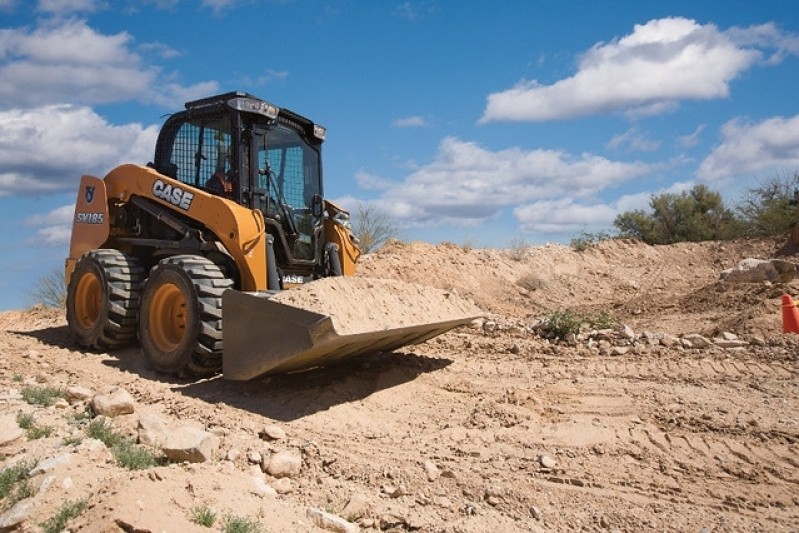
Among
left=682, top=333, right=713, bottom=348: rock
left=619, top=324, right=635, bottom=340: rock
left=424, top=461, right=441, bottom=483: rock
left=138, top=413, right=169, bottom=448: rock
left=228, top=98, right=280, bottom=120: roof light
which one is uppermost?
left=228, top=98, right=280, bottom=120: roof light

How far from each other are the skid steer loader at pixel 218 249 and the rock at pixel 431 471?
137 centimetres

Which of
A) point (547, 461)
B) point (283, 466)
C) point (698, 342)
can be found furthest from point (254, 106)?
point (698, 342)

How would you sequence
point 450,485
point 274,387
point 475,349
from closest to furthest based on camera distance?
point 450,485 < point 274,387 < point 475,349

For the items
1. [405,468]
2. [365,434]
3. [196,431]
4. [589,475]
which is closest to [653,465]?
[589,475]

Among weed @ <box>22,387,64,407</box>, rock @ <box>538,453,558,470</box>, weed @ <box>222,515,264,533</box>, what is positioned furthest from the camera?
weed @ <box>22,387,64,407</box>

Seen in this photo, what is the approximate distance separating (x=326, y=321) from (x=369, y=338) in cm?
67

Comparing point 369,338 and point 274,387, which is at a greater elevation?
point 369,338

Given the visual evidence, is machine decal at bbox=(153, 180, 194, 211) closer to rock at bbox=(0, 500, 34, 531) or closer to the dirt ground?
the dirt ground

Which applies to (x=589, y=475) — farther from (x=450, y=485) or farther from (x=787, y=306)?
(x=787, y=306)

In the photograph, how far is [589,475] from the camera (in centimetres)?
461

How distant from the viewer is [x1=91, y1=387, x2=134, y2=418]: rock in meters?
5.56

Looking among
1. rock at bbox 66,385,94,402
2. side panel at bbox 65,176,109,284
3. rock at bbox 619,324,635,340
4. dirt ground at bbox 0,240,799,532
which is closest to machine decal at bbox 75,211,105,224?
side panel at bbox 65,176,109,284

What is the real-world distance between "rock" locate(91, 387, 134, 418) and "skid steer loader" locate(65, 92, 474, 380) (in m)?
0.89

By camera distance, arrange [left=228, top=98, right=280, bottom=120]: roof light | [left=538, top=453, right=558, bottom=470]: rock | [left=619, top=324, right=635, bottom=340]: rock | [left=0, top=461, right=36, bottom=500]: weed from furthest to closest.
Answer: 1. [left=619, top=324, right=635, bottom=340]: rock
2. [left=228, top=98, right=280, bottom=120]: roof light
3. [left=538, top=453, right=558, bottom=470]: rock
4. [left=0, top=461, right=36, bottom=500]: weed
